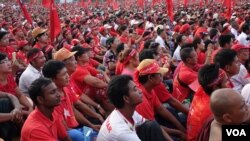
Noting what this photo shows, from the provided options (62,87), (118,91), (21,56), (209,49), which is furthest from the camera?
(21,56)

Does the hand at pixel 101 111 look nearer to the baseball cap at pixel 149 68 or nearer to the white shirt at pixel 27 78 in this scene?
the white shirt at pixel 27 78

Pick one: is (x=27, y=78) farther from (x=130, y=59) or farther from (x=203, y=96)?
(x=203, y=96)

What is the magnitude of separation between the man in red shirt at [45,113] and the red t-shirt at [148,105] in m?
0.91

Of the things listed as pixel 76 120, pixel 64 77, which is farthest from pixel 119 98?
pixel 76 120

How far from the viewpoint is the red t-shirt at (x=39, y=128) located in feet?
11.2

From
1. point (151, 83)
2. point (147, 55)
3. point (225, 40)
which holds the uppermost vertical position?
point (151, 83)

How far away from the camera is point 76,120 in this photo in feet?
16.1

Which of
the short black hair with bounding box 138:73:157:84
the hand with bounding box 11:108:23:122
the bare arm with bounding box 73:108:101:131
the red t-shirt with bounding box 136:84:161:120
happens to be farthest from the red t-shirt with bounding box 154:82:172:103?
the hand with bounding box 11:108:23:122

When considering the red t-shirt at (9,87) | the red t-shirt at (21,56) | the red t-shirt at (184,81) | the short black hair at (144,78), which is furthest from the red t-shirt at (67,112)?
the red t-shirt at (21,56)

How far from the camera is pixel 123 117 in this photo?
11.5 feet

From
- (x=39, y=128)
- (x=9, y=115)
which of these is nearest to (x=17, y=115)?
(x=9, y=115)

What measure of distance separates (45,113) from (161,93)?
75.0 inches

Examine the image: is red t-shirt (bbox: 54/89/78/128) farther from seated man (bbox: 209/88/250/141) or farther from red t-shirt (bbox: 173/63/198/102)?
seated man (bbox: 209/88/250/141)

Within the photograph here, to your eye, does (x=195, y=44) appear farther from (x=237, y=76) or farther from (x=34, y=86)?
(x=34, y=86)
